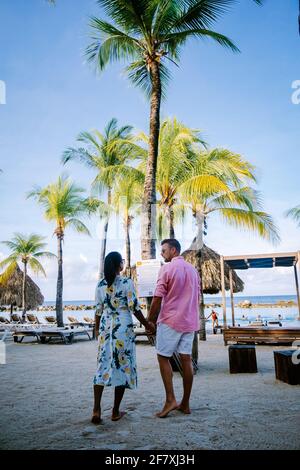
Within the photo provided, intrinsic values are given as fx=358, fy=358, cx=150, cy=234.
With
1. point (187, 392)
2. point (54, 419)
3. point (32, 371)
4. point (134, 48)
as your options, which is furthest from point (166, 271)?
point (134, 48)

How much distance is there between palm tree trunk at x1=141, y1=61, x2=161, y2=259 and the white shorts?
607cm

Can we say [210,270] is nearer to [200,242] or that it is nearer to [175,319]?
[200,242]

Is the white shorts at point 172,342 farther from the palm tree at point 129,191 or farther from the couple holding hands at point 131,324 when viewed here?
the palm tree at point 129,191

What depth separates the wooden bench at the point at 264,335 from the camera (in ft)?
31.3

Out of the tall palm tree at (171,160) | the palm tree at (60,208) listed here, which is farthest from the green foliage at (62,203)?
the tall palm tree at (171,160)

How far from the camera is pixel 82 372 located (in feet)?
22.1

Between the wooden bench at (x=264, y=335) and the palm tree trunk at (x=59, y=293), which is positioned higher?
the palm tree trunk at (x=59, y=293)

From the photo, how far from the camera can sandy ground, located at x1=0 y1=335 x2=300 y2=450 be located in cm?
287

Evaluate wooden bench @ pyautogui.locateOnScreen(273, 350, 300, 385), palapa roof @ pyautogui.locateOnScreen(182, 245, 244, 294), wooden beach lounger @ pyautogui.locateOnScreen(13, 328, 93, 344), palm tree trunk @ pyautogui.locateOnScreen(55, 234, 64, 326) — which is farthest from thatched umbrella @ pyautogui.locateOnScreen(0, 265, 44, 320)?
wooden bench @ pyautogui.locateOnScreen(273, 350, 300, 385)

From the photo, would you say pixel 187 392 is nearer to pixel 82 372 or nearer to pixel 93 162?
pixel 82 372

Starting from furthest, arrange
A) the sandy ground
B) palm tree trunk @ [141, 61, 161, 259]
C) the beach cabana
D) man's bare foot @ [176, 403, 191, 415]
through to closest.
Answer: the beach cabana, palm tree trunk @ [141, 61, 161, 259], man's bare foot @ [176, 403, 191, 415], the sandy ground

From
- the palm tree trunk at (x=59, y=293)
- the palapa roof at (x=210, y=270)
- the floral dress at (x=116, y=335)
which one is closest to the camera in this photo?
the floral dress at (x=116, y=335)

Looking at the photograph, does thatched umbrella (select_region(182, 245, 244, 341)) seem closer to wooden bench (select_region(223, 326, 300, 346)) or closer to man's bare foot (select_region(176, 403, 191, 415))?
wooden bench (select_region(223, 326, 300, 346))

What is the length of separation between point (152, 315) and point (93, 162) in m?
17.9
